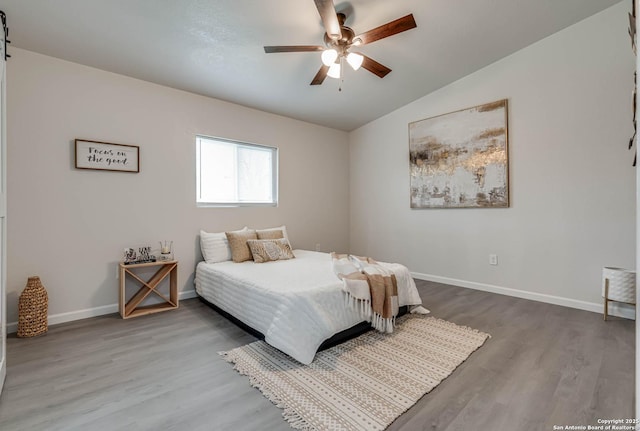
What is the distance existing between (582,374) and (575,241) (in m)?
1.78

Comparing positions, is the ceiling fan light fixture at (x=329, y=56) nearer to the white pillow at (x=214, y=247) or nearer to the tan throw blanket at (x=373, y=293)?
the tan throw blanket at (x=373, y=293)

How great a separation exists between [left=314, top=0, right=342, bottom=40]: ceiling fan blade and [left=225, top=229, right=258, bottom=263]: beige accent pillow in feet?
7.89

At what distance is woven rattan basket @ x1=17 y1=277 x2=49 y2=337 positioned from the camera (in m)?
2.45

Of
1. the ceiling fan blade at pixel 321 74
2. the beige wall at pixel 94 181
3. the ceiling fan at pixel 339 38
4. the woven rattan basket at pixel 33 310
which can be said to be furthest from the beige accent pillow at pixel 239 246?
the ceiling fan at pixel 339 38

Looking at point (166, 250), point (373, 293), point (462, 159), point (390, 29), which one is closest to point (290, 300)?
point (373, 293)

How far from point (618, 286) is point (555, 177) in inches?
47.9

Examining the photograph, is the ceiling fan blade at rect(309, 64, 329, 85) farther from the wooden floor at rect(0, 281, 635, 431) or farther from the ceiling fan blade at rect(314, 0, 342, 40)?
the wooden floor at rect(0, 281, 635, 431)

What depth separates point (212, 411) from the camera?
157 cm

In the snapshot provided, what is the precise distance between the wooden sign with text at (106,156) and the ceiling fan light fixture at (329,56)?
2.27 meters

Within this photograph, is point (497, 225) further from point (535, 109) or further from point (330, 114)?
point (330, 114)

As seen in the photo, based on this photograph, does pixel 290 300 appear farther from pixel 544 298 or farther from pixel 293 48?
pixel 544 298

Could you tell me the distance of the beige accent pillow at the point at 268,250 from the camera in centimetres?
349

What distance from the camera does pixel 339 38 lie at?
2.33 metres

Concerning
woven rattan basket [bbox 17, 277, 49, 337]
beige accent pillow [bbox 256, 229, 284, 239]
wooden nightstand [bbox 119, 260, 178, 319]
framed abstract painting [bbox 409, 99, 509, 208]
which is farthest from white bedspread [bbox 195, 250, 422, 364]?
framed abstract painting [bbox 409, 99, 509, 208]
